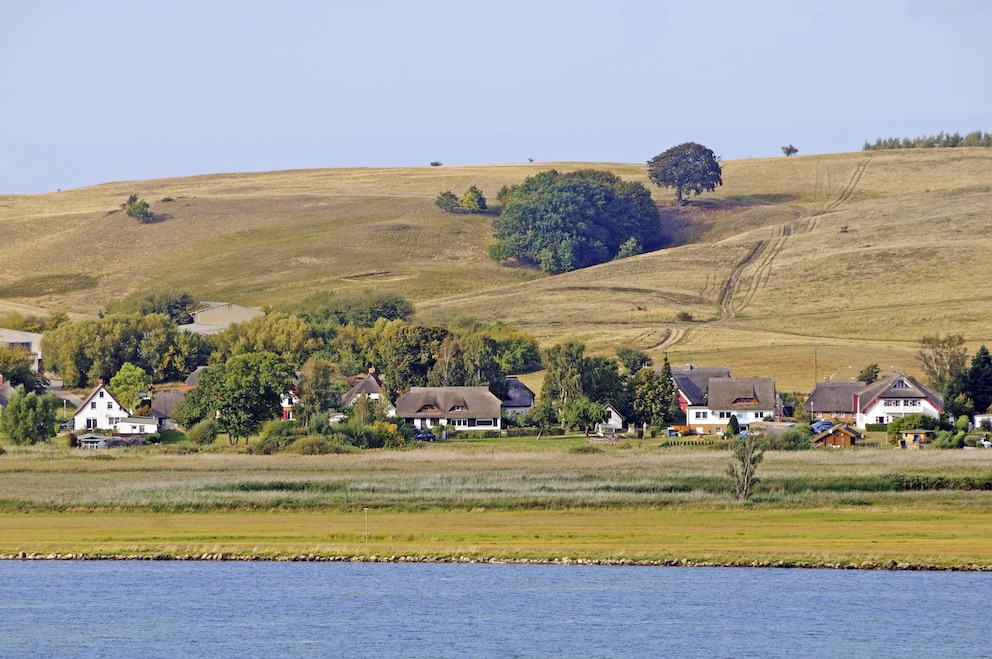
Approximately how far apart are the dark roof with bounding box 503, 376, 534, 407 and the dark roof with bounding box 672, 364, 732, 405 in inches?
421

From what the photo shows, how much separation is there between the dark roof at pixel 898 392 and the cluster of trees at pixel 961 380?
98cm

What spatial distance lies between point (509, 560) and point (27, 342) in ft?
334

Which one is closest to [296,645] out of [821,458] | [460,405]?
[821,458]

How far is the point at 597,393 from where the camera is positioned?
97.8 meters

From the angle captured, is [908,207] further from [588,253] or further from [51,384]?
[51,384]

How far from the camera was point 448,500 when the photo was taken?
58938 millimetres

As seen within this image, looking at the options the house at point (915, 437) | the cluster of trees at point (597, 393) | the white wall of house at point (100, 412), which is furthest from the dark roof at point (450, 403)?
the house at point (915, 437)

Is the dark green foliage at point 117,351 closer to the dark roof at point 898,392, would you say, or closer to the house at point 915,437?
the dark roof at point 898,392

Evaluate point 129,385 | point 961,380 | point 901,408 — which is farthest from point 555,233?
point 901,408

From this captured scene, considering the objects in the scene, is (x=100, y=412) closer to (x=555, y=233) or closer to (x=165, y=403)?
(x=165, y=403)

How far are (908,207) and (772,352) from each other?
70.2 metres

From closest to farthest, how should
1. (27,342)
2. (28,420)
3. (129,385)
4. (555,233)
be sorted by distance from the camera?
(28,420), (129,385), (27,342), (555,233)

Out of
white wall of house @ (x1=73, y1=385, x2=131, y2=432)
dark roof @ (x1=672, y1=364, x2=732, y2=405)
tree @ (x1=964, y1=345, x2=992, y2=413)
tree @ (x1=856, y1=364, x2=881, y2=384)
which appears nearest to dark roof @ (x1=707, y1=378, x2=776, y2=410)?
dark roof @ (x1=672, y1=364, x2=732, y2=405)

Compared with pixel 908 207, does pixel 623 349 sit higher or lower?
lower
